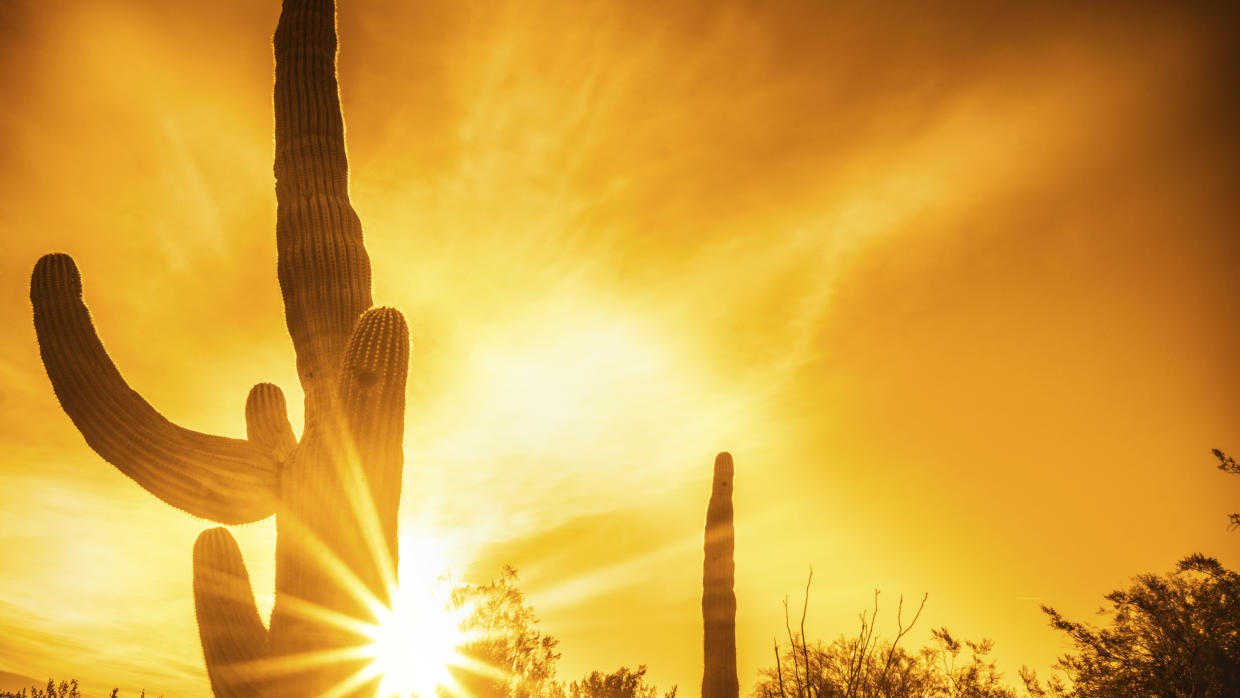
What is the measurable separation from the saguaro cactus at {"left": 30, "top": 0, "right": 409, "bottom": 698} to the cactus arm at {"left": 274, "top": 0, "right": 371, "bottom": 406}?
0.01m

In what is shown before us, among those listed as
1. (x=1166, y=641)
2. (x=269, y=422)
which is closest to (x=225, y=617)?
(x=269, y=422)

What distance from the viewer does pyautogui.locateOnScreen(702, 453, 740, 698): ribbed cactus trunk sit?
5672 millimetres

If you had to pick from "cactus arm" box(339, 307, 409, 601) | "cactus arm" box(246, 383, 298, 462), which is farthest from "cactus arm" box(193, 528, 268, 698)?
"cactus arm" box(339, 307, 409, 601)

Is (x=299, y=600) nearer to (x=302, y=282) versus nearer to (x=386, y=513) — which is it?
(x=386, y=513)

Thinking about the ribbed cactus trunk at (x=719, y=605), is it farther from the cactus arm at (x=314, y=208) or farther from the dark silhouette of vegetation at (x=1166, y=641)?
the dark silhouette of vegetation at (x=1166, y=641)

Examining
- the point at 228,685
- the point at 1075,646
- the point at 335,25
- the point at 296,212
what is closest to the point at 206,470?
the point at 228,685

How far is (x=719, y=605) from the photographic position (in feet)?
19.4

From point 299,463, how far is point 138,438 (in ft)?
3.13

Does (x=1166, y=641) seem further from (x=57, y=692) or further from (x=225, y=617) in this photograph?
(x=57, y=692)

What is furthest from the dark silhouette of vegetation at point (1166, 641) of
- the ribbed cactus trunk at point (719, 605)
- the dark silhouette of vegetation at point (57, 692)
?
the dark silhouette of vegetation at point (57, 692)

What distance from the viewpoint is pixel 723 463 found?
6910mm

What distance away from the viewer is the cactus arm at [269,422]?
4094mm

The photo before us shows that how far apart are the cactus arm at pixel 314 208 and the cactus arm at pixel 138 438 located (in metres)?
0.53

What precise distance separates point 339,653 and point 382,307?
1.93m
